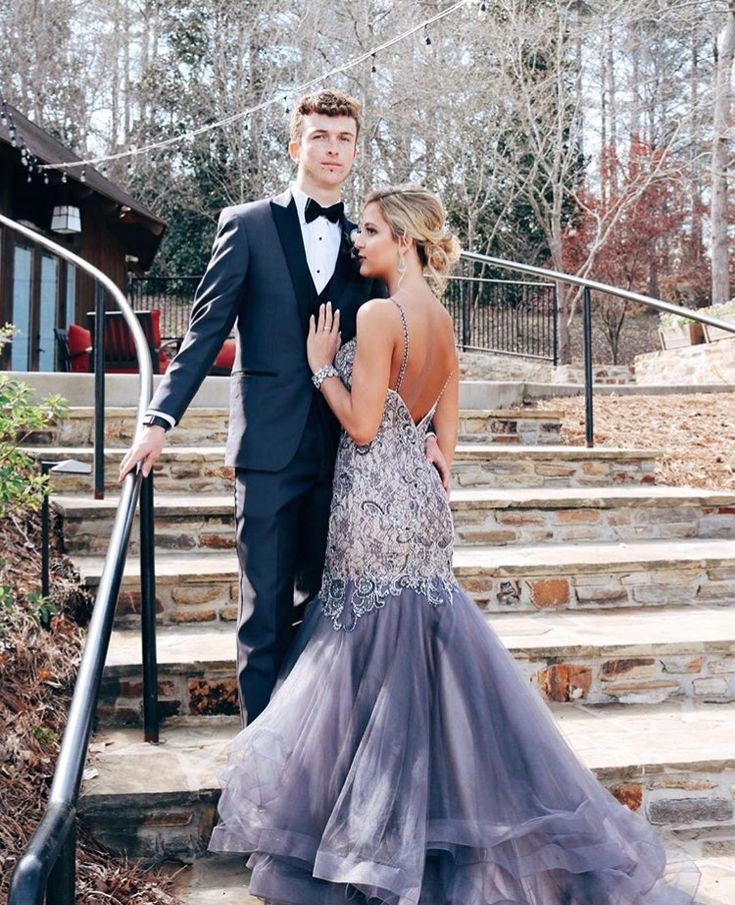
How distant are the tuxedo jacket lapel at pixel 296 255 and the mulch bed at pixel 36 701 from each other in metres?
1.30

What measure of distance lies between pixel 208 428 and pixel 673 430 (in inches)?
127

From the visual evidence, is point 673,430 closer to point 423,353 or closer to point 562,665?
point 562,665

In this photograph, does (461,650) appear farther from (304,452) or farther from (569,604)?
(569,604)

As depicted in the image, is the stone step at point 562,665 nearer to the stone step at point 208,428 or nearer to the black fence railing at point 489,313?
the stone step at point 208,428

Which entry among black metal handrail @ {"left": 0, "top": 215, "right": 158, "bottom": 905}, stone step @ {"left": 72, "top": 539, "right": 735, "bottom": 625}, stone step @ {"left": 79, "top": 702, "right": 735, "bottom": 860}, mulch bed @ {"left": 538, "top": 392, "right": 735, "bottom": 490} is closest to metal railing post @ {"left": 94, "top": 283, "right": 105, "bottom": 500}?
stone step @ {"left": 72, "top": 539, "right": 735, "bottom": 625}

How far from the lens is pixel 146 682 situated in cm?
283

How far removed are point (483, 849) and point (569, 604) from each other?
6.66 feet

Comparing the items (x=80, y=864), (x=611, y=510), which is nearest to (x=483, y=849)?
(x=80, y=864)

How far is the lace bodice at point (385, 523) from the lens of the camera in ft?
7.77

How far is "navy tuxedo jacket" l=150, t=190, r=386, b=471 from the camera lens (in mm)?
2467

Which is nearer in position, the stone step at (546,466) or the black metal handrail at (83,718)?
the black metal handrail at (83,718)

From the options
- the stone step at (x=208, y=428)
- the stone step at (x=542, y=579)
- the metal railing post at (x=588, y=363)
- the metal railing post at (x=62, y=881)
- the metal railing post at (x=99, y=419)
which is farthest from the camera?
the metal railing post at (x=588, y=363)

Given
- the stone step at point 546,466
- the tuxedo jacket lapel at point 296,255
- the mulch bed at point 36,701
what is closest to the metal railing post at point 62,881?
the mulch bed at point 36,701

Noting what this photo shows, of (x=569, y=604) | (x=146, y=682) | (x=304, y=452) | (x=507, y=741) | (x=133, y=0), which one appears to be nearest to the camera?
(x=507, y=741)
